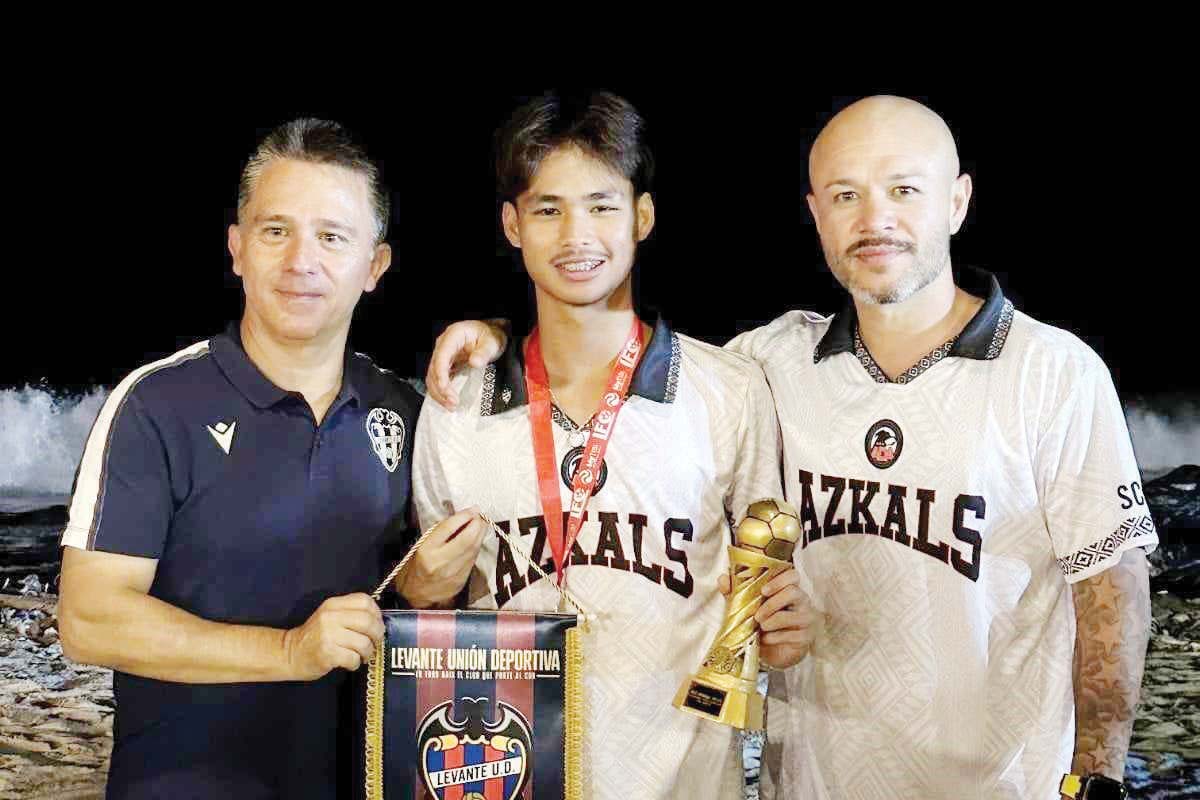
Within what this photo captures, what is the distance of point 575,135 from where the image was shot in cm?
183

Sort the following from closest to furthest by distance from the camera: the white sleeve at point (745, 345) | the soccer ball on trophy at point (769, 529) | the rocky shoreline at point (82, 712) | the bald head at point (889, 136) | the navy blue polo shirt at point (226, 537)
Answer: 1. the soccer ball on trophy at point (769, 529)
2. the navy blue polo shirt at point (226, 537)
3. the bald head at point (889, 136)
4. the white sleeve at point (745, 345)
5. the rocky shoreline at point (82, 712)

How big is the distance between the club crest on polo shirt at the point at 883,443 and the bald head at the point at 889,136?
17.8 inches

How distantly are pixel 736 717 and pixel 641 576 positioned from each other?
0.28 meters

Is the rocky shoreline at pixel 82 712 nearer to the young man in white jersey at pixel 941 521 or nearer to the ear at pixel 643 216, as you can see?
the young man in white jersey at pixel 941 521

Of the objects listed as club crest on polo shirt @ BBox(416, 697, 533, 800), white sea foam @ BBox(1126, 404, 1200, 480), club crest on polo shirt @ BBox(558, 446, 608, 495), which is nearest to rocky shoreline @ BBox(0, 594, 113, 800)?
club crest on polo shirt @ BBox(416, 697, 533, 800)

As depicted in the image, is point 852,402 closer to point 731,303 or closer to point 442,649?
point 442,649

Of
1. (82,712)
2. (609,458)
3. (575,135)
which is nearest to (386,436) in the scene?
(609,458)

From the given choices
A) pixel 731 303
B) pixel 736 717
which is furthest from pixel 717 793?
pixel 731 303

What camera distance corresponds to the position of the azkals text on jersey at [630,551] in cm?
173

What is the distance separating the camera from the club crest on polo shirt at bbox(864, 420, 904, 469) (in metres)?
1.80

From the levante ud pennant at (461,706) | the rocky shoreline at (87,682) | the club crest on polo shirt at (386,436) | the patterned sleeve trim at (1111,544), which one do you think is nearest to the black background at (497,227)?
the rocky shoreline at (87,682)

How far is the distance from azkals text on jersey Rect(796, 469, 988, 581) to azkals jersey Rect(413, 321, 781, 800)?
0.30 feet

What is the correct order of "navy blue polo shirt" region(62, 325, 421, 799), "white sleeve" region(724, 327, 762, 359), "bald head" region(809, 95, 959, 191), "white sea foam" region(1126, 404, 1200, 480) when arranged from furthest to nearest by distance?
1. "white sea foam" region(1126, 404, 1200, 480)
2. "white sleeve" region(724, 327, 762, 359)
3. "bald head" region(809, 95, 959, 191)
4. "navy blue polo shirt" region(62, 325, 421, 799)

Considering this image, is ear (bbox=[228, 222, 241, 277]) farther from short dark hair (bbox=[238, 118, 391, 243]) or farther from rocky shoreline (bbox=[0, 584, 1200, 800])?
rocky shoreline (bbox=[0, 584, 1200, 800])
